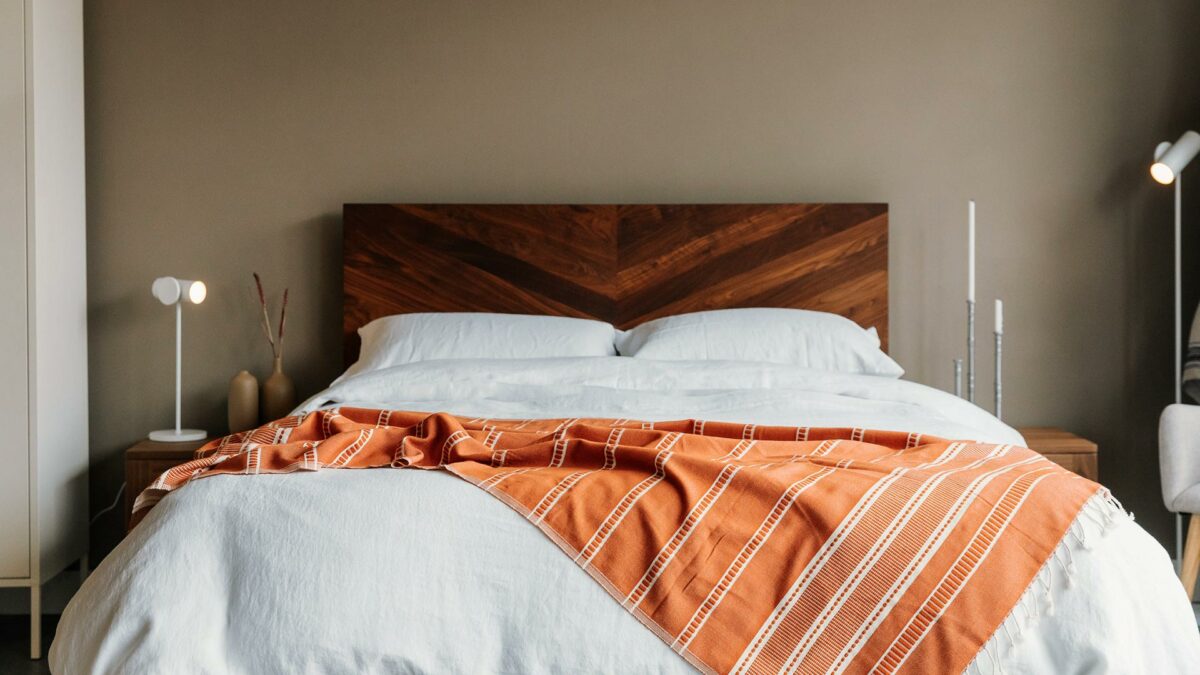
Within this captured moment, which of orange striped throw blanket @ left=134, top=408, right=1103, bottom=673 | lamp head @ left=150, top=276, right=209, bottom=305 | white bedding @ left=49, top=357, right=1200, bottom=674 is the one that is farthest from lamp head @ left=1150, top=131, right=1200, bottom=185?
lamp head @ left=150, top=276, right=209, bottom=305

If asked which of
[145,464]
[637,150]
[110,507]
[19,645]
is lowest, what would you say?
[19,645]

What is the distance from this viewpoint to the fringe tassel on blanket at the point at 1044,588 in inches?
55.8

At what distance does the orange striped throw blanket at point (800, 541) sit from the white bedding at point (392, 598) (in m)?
0.05

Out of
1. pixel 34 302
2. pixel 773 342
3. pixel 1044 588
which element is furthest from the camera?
pixel 773 342

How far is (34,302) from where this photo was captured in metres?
2.92

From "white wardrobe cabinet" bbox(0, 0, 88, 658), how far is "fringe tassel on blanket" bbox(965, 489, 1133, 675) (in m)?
2.60

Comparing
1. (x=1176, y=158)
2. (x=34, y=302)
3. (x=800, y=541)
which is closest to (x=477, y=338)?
(x=34, y=302)

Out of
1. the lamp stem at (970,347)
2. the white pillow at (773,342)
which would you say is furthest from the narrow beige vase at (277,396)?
the lamp stem at (970,347)

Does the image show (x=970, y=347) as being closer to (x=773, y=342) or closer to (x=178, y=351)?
(x=773, y=342)

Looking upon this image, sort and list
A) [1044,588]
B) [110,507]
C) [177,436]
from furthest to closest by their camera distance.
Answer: [110,507]
[177,436]
[1044,588]

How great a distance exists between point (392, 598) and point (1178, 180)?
2.88 metres

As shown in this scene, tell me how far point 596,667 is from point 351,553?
0.40 m

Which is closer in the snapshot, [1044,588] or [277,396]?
[1044,588]

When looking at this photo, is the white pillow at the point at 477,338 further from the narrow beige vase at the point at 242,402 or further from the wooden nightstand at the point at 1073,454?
the wooden nightstand at the point at 1073,454
